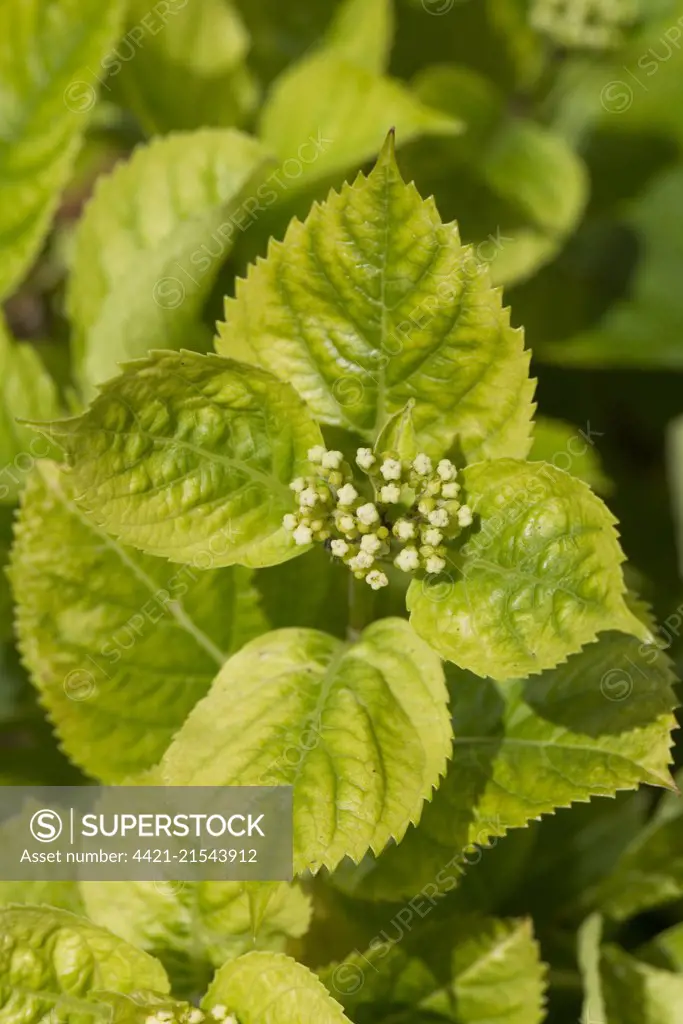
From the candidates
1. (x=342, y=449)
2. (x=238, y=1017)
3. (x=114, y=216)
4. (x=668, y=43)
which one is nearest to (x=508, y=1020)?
(x=238, y=1017)

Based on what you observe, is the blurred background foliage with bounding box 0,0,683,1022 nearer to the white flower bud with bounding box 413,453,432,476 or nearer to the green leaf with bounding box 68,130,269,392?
the green leaf with bounding box 68,130,269,392

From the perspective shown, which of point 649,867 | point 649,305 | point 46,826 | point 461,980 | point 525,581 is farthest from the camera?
point 649,305

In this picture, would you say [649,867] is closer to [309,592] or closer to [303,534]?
[309,592]

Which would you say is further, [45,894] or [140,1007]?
[45,894]

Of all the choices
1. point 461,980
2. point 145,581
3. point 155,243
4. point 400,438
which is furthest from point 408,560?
point 155,243

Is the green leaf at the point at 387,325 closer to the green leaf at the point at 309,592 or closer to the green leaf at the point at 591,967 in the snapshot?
the green leaf at the point at 309,592

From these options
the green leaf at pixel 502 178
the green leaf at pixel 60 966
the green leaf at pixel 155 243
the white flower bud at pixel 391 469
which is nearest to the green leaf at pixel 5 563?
the green leaf at pixel 155 243

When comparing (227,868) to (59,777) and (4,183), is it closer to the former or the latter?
(59,777)
